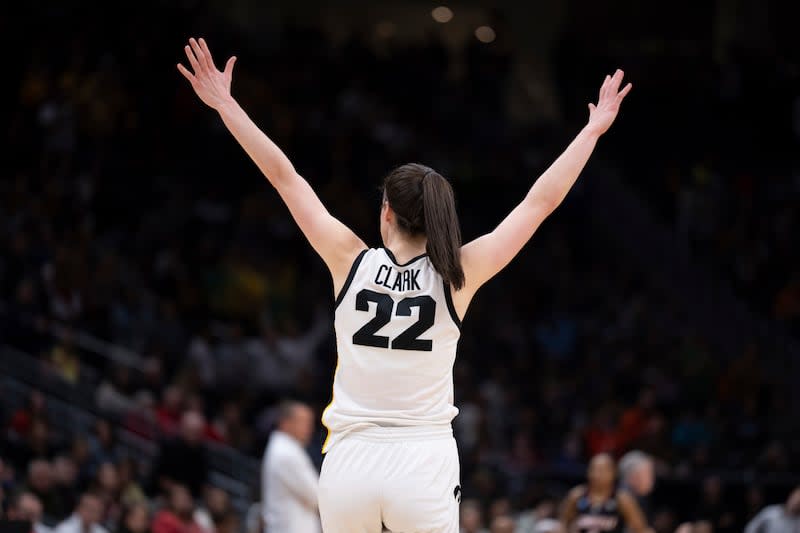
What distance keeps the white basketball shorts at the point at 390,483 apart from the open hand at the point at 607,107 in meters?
1.15

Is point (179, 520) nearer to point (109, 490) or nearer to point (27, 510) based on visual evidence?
point (109, 490)

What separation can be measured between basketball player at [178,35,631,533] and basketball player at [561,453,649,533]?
17.5 feet

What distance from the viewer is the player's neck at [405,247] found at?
160 inches

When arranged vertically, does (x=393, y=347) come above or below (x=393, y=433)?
above

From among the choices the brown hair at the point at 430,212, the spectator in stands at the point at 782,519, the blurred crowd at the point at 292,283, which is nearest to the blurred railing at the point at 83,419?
the blurred crowd at the point at 292,283

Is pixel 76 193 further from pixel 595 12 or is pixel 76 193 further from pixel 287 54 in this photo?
pixel 595 12

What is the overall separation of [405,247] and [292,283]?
12515 millimetres

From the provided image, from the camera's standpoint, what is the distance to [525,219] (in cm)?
414

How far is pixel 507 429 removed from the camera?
51.1ft

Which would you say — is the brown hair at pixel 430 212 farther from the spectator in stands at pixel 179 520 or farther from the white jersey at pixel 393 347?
the spectator in stands at pixel 179 520

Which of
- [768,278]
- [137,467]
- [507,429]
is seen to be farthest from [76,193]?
[768,278]

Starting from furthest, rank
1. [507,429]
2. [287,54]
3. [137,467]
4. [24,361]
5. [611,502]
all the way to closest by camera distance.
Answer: [287,54], [507,429], [24,361], [137,467], [611,502]

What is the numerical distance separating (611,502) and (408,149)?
10.1 meters

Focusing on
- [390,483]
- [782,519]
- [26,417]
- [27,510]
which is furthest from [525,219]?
[26,417]
